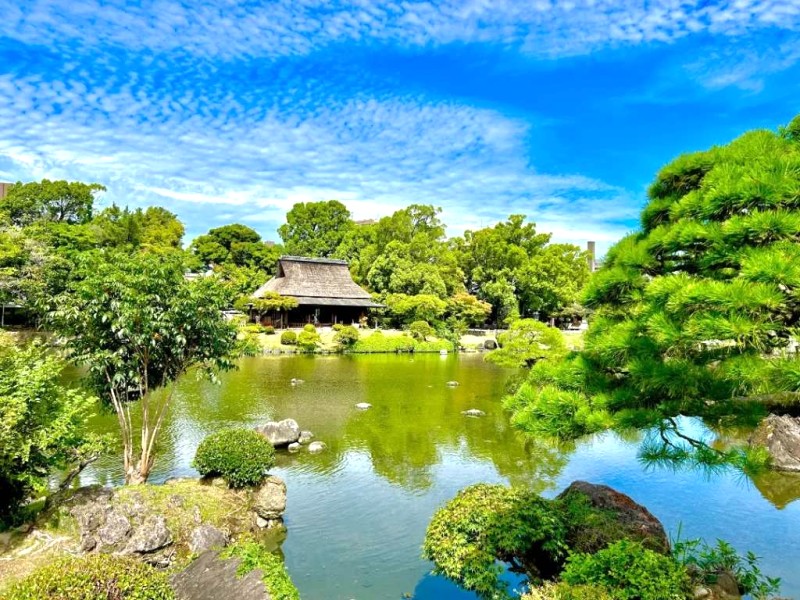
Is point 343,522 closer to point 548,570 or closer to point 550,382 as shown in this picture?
point 548,570

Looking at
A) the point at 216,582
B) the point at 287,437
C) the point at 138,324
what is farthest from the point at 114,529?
the point at 287,437

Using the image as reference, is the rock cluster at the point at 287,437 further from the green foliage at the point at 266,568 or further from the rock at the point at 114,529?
the green foliage at the point at 266,568

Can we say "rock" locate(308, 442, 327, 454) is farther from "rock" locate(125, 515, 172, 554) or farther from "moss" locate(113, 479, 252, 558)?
"rock" locate(125, 515, 172, 554)

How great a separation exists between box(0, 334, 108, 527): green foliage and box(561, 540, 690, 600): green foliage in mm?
6423

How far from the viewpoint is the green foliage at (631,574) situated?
465 cm

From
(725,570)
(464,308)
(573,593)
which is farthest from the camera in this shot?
(464,308)

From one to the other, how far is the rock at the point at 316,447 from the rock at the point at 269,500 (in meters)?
4.11

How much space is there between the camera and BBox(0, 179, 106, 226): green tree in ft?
153

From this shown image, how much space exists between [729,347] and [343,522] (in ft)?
24.8

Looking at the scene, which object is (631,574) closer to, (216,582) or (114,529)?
(216,582)

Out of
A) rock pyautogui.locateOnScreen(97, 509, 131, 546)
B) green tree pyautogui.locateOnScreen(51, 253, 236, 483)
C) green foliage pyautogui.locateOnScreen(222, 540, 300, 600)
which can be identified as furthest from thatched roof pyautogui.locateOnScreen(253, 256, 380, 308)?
green foliage pyautogui.locateOnScreen(222, 540, 300, 600)

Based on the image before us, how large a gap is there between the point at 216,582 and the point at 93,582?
161 cm

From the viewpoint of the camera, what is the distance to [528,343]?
1933 centimetres

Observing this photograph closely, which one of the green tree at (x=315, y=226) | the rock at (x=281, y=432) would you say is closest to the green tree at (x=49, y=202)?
the green tree at (x=315, y=226)
